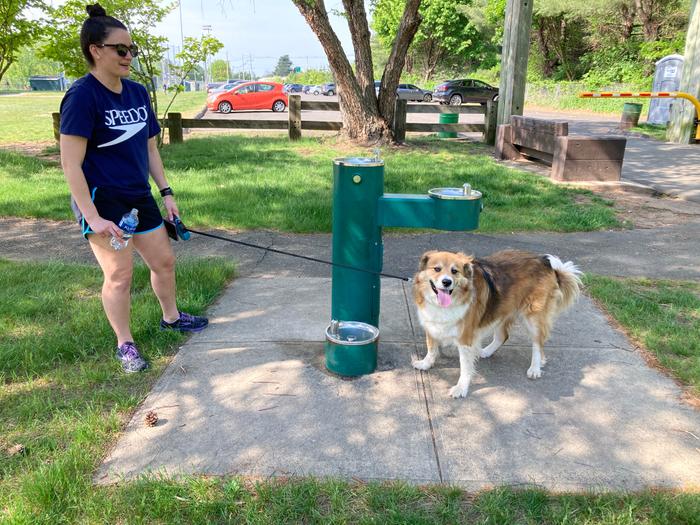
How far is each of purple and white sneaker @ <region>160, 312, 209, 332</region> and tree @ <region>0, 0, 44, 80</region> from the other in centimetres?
980

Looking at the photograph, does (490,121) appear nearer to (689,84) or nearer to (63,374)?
(689,84)

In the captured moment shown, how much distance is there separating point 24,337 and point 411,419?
2688 mm

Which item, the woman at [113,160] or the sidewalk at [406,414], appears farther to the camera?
the woman at [113,160]

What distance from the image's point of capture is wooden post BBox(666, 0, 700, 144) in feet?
43.3

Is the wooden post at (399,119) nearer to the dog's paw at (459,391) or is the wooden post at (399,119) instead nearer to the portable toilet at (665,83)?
the dog's paw at (459,391)

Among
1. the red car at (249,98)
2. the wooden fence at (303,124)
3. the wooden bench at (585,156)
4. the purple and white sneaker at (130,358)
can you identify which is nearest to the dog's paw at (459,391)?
the purple and white sneaker at (130,358)

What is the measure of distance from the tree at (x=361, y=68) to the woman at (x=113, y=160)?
8.57m

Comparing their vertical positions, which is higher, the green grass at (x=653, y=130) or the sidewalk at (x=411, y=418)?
the green grass at (x=653, y=130)

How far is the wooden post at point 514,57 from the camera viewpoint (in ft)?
37.0

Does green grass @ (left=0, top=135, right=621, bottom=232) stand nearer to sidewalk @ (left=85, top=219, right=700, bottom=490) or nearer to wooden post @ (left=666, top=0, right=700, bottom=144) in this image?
sidewalk @ (left=85, top=219, right=700, bottom=490)

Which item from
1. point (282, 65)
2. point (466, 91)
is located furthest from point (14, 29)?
point (282, 65)

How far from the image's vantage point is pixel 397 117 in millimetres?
12734

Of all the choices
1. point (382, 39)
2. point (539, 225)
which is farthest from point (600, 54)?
point (539, 225)

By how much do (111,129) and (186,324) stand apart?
58.6 inches
